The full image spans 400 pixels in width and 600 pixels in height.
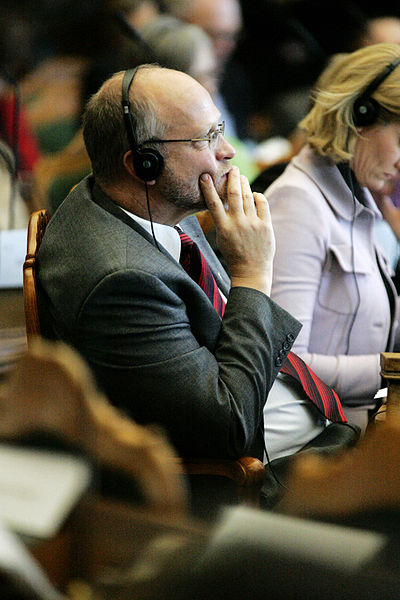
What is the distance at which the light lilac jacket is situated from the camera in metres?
1.48

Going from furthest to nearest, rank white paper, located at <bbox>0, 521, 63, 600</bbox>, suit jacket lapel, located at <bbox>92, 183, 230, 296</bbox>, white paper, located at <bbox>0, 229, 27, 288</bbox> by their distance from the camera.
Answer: white paper, located at <bbox>0, 229, 27, 288</bbox> < suit jacket lapel, located at <bbox>92, 183, 230, 296</bbox> < white paper, located at <bbox>0, 521, 63, 600</bbox>

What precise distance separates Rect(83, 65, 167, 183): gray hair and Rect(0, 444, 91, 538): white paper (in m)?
0.81

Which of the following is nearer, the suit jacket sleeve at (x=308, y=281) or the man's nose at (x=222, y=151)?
the man's nose at (x=222, y=151)

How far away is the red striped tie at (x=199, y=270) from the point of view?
1249mm

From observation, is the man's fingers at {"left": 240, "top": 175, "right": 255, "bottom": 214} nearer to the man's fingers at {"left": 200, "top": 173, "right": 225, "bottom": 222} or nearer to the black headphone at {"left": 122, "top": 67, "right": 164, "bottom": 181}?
the man's fingers at {"left": 200, "top": 173, "right": 225, "bottom": 222}

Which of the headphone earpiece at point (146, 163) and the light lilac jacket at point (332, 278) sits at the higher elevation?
the headphone earpiece at point (146, 163)

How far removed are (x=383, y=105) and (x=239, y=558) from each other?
4.32ft

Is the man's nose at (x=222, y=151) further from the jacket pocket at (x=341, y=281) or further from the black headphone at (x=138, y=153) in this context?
the jacket pocket at (x=341, y=281)

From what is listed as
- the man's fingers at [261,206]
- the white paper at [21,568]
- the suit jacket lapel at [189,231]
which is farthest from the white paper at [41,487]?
the man's fingers at [261,206]

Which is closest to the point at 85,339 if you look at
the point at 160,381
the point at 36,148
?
the point at 160,381

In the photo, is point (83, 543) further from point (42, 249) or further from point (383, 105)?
point (383, 105)

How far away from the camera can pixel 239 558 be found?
45 cm

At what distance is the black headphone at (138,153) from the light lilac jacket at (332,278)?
0.42m

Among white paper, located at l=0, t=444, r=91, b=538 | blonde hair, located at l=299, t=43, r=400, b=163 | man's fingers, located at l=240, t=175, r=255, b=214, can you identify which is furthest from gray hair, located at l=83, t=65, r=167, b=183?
white paper, located at l=0, t=444, r=91, b=538
